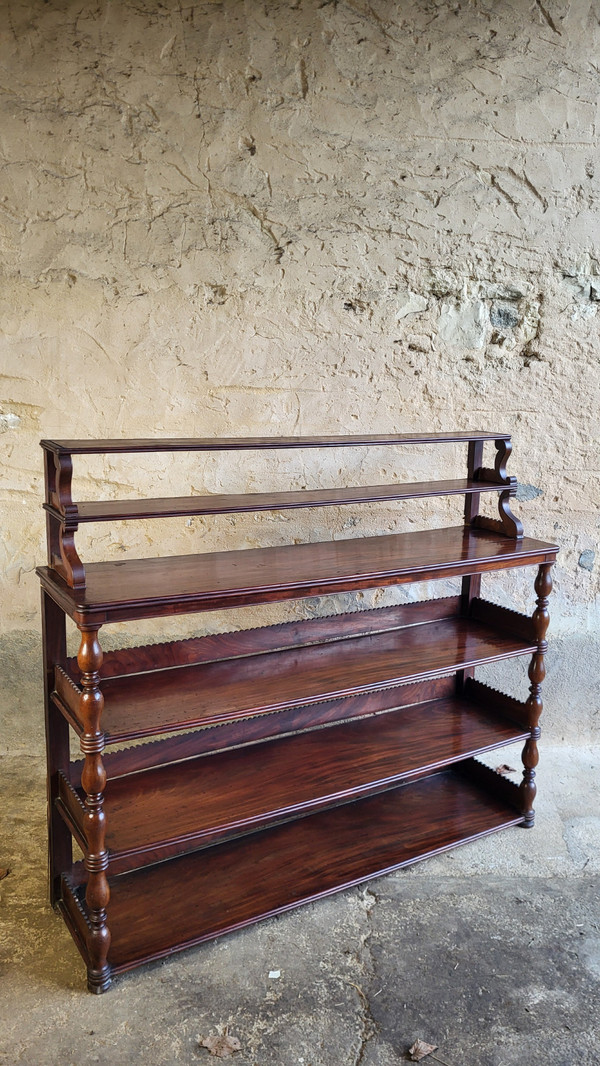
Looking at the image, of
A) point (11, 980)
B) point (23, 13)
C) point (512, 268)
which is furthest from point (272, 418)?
point (11, 980)

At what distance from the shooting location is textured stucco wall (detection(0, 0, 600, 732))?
2834mm

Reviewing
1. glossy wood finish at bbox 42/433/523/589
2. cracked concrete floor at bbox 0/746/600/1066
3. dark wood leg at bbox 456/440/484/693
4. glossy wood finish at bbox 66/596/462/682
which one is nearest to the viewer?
cracked concrete floor at bbox 0/746/600/1066

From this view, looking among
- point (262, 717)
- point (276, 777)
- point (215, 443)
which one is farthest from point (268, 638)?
point (215, 443)

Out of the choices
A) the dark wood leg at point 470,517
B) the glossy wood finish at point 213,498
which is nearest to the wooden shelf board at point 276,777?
the dark wood leg at point 470,517

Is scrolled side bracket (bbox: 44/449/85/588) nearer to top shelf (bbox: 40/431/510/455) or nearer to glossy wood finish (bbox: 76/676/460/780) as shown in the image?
top shelf (bbox: 40/431/510/455)

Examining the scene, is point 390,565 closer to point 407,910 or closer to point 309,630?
point 309,630

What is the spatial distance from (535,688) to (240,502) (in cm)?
131

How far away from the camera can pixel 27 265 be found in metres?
2.89

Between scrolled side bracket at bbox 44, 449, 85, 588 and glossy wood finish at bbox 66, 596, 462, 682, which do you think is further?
glossy wood finish at bbox 66, 596, 462, 682

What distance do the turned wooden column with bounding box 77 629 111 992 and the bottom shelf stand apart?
7 cm

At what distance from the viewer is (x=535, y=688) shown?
285cm

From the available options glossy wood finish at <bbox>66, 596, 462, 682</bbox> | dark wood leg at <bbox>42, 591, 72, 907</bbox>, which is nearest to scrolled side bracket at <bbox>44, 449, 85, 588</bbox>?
dark wood leg at <bbox>42, 591, 72, 907</bbox>

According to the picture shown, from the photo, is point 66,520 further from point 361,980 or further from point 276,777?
point 361,980

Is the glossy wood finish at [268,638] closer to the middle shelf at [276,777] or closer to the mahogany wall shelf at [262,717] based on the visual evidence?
the mahogany wall shelf at [262,717]
